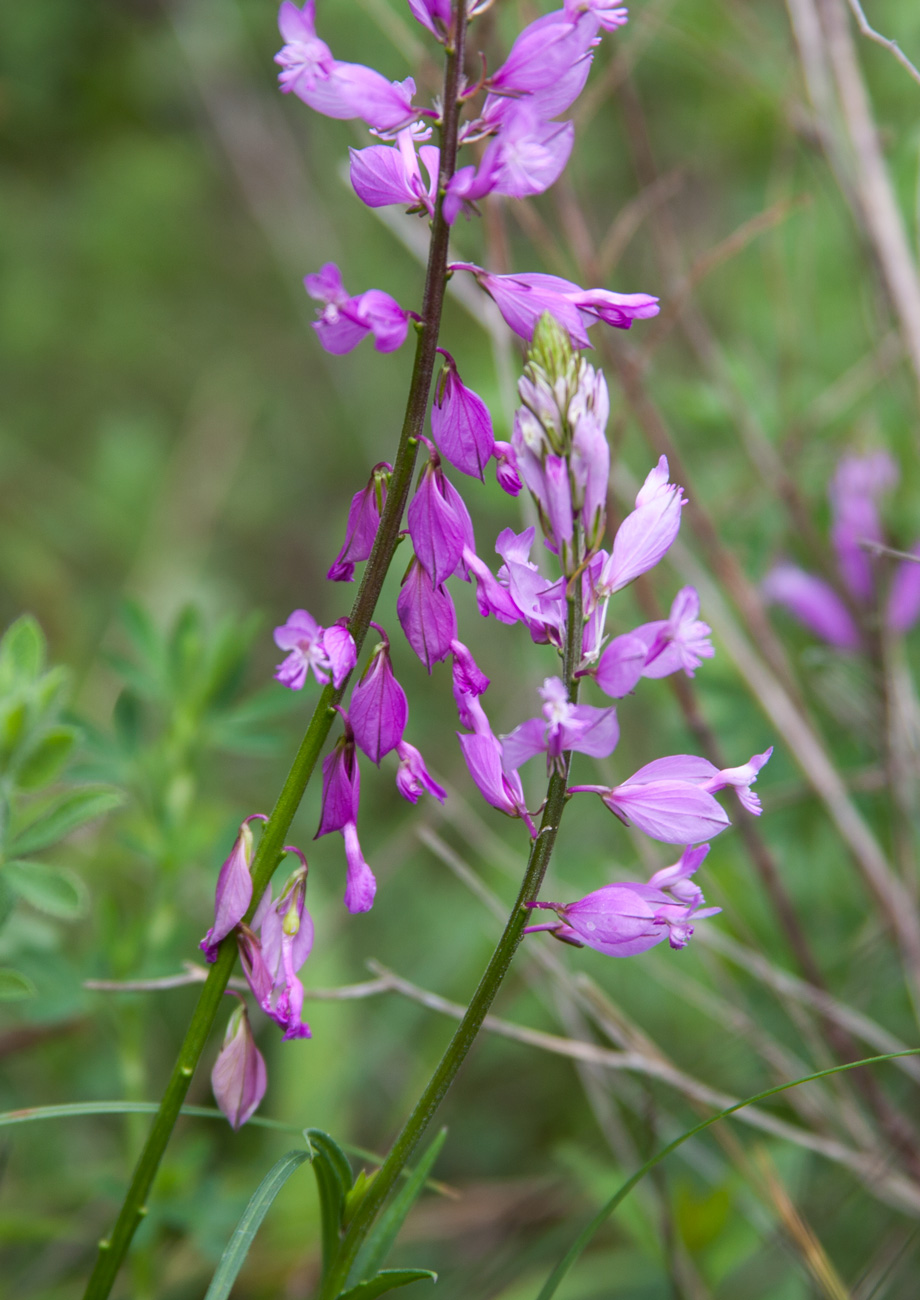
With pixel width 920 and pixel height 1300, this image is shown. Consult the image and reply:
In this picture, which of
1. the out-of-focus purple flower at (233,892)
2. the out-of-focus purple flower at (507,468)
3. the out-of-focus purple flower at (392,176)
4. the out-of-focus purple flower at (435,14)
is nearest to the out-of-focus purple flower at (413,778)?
the out-of-focus purple flower at (233,892)

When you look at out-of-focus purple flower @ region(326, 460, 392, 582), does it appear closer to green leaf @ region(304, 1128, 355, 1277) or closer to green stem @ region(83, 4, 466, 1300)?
green stem @ region(83, 4, 466, 1300)

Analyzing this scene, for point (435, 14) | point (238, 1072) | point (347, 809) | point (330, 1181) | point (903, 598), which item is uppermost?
point (435, 14)

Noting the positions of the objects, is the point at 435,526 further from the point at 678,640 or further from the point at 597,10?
the point at 597,10

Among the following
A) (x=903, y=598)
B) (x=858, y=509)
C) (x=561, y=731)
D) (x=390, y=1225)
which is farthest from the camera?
(x=903, y=598)

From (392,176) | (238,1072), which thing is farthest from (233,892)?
(392,176)

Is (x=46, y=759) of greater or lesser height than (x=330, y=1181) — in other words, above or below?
above

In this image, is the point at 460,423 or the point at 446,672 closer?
the point at 460,423

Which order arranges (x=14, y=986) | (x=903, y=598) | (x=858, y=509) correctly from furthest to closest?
(x=903, y=598)
(x=858, y=509)
(x=14, y=986)

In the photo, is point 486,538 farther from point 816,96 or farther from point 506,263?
point 816,96
